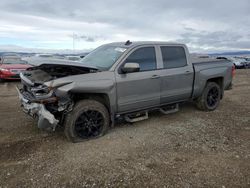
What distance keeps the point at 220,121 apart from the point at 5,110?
566 cm

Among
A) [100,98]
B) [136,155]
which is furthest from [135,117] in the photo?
[136,155]

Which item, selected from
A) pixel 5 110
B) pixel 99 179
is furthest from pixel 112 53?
pixel 5 110

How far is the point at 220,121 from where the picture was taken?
18.5 feet

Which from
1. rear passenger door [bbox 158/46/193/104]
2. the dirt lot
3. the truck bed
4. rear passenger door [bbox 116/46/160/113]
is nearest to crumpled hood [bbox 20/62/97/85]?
rear passenger door [bbox 116/46/160/113]

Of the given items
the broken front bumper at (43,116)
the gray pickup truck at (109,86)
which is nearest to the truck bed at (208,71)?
the gray pickup truck at (109,86)

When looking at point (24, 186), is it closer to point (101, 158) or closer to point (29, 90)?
point (101, 158)

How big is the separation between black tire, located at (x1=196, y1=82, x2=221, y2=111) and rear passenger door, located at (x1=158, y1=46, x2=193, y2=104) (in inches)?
25.7

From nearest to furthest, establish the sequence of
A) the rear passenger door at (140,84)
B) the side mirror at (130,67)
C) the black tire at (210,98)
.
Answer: the side mirror at (130,67)
the rear passenger door at (140,84)
the black tire at (210,98)

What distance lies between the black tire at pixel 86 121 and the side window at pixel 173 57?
187 centimetres

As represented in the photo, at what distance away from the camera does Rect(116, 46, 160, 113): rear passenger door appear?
4.58 m

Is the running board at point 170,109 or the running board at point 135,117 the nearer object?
the running board at point 135,117

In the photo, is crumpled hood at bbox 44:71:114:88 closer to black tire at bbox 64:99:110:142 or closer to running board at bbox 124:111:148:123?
black tire at bbox 64:99:110:142

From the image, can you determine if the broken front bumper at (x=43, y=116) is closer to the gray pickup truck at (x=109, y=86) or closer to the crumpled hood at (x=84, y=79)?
the gray pickup truck at (x=109, y=86)

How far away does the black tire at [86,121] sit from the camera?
4156mm
